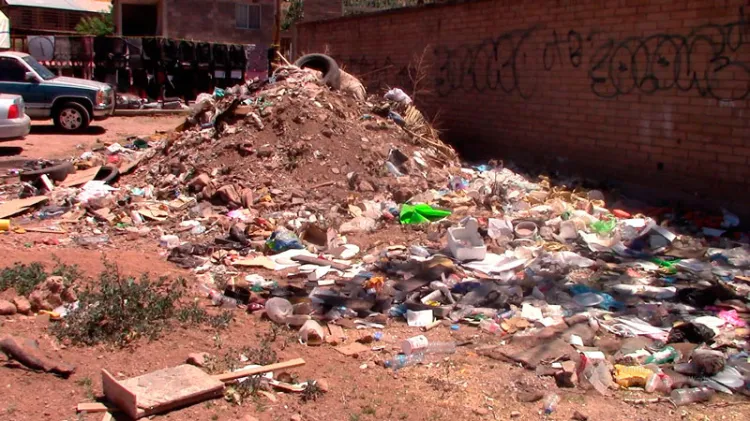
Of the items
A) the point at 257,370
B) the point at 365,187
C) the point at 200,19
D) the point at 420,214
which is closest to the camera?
the point at 257,370

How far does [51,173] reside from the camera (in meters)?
11.1

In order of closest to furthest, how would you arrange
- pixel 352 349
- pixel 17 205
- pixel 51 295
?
pixel 352 349 → pixel 51 295 → pixel 17 205

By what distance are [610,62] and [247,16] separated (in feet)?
91.6

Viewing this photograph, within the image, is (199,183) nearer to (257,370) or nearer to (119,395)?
(257,370)

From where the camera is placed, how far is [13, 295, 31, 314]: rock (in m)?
5.54

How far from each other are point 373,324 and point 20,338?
2567 millimetres

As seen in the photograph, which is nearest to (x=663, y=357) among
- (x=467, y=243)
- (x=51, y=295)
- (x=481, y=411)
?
(x=481, y=411)

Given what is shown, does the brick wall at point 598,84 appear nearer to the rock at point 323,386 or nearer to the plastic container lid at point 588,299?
the plastic container lid at point 588,299

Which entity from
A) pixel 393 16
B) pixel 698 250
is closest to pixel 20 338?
pixel 698 250

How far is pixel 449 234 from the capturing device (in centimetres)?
775

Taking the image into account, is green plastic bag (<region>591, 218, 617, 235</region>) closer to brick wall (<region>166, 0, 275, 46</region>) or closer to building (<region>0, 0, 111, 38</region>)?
brick wall (<region>166, 0, 275, 46</region>)

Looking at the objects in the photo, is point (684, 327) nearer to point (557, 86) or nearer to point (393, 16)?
point (557, 86)

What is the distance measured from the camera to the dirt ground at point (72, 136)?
1520 cm

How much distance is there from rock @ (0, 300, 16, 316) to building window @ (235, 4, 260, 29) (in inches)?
1261
